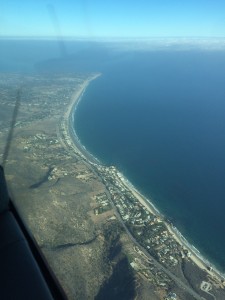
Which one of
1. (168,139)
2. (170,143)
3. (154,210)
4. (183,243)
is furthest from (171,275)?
(168,139)

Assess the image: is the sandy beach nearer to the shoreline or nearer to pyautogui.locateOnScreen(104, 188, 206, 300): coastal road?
the shoreline

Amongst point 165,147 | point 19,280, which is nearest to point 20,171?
point 165,147

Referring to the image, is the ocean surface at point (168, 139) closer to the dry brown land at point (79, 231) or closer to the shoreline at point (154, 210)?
the shoreline at point (154, 210)

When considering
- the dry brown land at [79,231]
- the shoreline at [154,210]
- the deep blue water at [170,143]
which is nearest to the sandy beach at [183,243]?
the shoreline at [154,210]

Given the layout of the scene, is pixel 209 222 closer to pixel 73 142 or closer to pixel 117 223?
pixel 117 223

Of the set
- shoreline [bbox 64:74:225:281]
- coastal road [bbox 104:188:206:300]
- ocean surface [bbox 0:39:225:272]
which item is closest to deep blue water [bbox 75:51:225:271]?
ocean surface [bbox 0:39:225:272]

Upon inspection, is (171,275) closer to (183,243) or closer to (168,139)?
(183,243)

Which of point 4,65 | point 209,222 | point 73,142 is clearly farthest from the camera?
point 4,65
